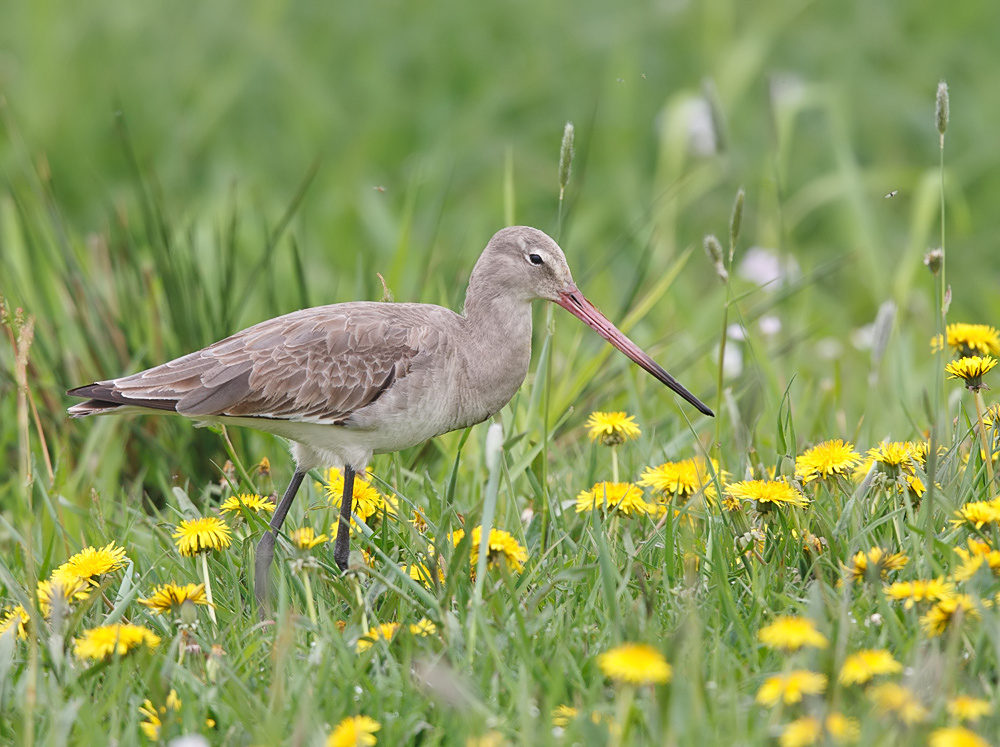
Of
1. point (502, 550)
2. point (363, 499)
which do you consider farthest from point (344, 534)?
point (502, 550)

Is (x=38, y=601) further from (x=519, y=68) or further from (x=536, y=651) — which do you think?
(x=519, y=68)

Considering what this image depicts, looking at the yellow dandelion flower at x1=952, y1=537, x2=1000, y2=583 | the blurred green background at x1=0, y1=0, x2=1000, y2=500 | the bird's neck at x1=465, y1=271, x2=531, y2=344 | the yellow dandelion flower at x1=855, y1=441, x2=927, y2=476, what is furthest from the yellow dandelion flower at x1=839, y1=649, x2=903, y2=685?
the blurred green background at x1=0, y1=0, x2=1000, y2=500

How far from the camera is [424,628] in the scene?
126 inches

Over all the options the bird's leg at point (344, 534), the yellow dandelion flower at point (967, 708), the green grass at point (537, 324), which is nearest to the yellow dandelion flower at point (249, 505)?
the green grass at point (537, 324)

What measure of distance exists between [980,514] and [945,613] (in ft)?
1.28

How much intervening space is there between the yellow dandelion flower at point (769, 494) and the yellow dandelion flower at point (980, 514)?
0.44 metres

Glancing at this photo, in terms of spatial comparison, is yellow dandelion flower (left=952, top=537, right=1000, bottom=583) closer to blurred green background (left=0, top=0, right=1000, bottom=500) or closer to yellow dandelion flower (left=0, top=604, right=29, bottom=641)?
yellow dandelion flower (left=0, top=604, right=29, bottom=641)

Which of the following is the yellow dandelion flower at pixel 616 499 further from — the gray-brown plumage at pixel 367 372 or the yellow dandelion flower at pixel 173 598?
the yellow dandelion flower at pixel 173 598

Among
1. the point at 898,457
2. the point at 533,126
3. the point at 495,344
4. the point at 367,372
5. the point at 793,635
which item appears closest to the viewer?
the point at 793,635

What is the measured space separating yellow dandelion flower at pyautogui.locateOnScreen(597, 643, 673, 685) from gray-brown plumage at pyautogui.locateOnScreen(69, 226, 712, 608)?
5.13 ft

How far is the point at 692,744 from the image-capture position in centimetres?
260

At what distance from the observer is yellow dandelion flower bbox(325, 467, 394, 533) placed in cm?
394

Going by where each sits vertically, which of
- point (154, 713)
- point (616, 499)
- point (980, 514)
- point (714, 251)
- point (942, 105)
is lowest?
point (154, 713)

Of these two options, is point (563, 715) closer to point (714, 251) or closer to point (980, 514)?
point (980, 514)
